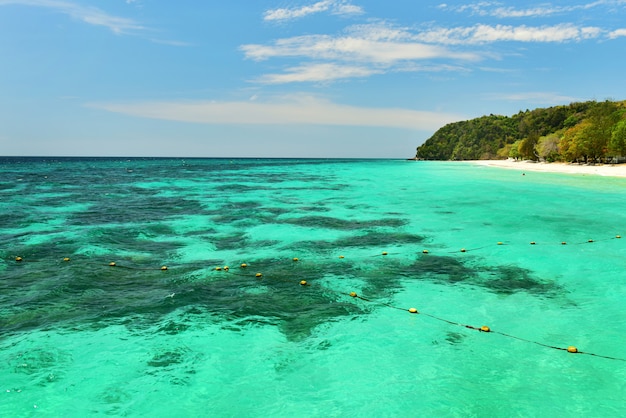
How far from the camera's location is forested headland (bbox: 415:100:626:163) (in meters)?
72.5

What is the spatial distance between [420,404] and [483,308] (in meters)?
4.55

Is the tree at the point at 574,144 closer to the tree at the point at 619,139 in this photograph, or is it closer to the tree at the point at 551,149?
the tree at the point at 551,149

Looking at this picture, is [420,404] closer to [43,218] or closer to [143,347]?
[143,347]

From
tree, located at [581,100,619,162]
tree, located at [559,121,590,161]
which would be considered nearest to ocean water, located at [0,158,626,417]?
tree, located at [581,100,619,162]

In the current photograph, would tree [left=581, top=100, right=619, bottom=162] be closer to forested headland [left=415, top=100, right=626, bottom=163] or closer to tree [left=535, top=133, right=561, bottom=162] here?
forested headland [left=415, top=100, right=626, bottom=163]

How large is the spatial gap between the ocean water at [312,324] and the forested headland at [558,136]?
63.7 metres

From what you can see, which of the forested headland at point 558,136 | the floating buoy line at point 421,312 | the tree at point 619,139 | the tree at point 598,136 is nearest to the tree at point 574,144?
the forested headland at point 558,136

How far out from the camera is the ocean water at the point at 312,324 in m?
7.00

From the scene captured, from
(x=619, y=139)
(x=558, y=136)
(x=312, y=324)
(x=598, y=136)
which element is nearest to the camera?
(x=312, y=324)

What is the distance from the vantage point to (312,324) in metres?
9.71

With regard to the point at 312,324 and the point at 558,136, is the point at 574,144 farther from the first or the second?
the point at 312,324

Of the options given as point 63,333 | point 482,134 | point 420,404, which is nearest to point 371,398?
point 420,404

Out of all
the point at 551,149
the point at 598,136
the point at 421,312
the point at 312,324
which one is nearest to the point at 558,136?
the point at 551,149

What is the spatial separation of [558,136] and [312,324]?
111 metres
